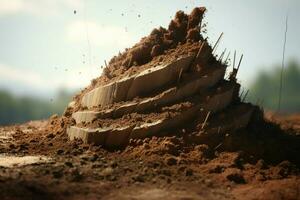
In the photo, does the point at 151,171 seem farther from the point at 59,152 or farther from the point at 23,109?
the point at 23,109

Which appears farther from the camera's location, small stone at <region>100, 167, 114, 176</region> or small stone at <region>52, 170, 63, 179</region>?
small stone at <region>100, 167, 114, 176</region>

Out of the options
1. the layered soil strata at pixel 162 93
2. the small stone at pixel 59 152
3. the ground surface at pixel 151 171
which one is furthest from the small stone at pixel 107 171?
the small stone at pixel 59 152

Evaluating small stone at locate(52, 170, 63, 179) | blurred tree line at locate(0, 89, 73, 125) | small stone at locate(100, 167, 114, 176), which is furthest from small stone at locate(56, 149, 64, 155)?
blurred tree line at locate(0, 89, 73, 125)

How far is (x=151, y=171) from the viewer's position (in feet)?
30.5

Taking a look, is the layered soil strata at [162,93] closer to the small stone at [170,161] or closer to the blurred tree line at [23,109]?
the small stone at [170,161]

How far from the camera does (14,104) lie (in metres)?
79.0

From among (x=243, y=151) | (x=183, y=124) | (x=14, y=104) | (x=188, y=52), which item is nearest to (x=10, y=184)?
(x=183, y=124)

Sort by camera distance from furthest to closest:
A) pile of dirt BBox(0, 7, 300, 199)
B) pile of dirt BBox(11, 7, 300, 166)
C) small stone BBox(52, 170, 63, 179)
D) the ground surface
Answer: pile of dirt BBox(11, 7, 300, 166)
small stone BBox(52, 170, 63, 179)
pile of dirt BBox(0, 7, 300, 199)
the ground surface

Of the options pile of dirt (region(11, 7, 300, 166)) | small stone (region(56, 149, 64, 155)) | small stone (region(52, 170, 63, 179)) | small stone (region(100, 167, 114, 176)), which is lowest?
small stone (region(52, 170, 63, 179))

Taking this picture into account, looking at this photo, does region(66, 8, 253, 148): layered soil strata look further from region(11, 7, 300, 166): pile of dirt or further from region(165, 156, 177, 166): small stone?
region(165, 156, 177, 166): small stone

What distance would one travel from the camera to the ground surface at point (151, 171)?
7.98m

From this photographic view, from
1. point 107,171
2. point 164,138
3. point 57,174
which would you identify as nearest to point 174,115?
point 164,138

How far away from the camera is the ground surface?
798 cm

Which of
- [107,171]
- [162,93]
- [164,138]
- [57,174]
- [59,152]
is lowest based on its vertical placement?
[57,174]
